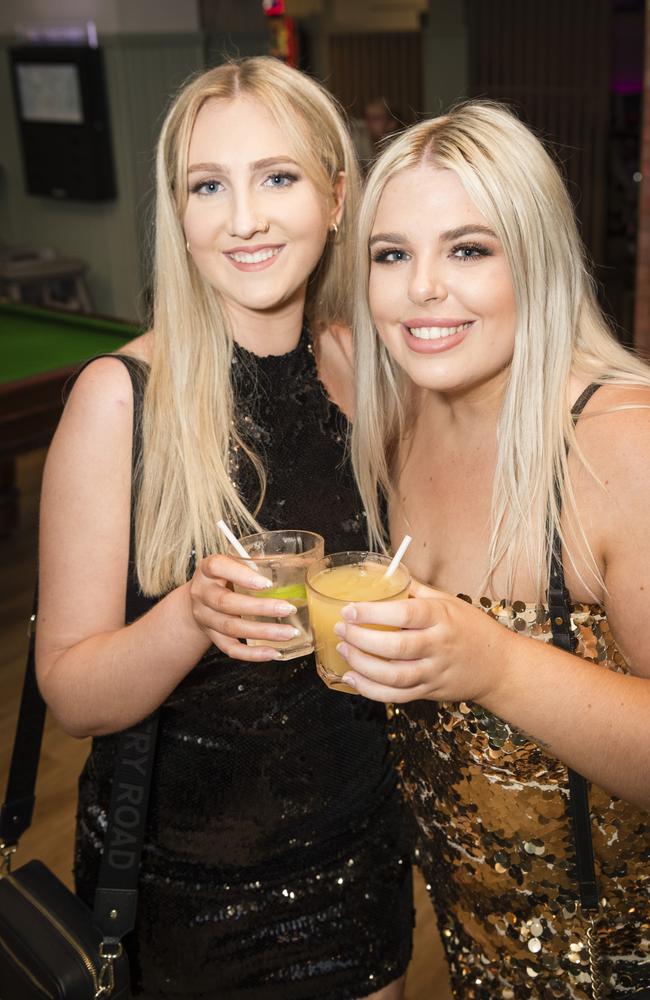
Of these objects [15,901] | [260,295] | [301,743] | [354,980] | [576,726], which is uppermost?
[260,295]

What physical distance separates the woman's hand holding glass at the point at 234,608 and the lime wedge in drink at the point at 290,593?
1 centimetres

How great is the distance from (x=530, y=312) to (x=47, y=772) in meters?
2.67

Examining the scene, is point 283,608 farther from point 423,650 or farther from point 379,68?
point 379,68

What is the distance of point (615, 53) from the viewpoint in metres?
8.98

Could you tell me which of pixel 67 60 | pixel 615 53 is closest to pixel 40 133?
pixel 67 60

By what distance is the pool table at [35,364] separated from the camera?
418 centimetres

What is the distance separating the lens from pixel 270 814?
69.2 inches

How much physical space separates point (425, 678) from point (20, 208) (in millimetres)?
8972

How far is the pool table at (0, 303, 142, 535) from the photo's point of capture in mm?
4180

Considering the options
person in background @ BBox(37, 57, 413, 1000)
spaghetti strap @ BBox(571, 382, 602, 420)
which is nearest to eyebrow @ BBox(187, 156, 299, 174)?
person in background @ BBox(37, 57, 413, 1000)

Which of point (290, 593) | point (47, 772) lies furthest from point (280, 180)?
point (47, 772)

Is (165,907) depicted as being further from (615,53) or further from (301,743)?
(615,53)

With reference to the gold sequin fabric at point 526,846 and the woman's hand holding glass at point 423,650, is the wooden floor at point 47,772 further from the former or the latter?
the woman's hand holding glass at point 423,650

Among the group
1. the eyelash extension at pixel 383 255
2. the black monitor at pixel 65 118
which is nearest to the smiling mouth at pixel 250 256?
the eyelash extension at pixel 383 255
